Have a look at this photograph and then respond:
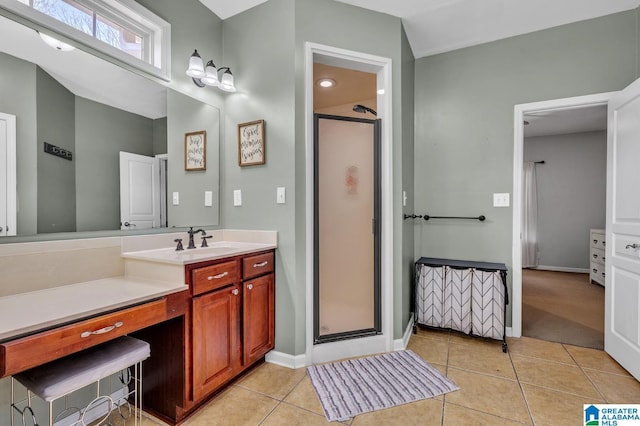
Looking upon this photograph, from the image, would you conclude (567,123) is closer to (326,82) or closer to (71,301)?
(326,82)

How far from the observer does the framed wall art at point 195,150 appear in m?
2.18

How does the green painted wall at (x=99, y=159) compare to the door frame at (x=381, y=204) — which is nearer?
the green painted wall at (x=99, y=159)

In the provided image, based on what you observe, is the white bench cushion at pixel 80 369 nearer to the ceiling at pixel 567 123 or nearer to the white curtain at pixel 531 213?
the ceiling at pixel 567 123

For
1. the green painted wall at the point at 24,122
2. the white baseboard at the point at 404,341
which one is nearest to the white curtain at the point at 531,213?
the white baseboard at the point at 404,341

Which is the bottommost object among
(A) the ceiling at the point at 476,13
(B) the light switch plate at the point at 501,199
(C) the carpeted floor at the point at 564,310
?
(C) the carpeted floor at the point at 564,310

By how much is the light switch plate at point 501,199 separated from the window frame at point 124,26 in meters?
2.87

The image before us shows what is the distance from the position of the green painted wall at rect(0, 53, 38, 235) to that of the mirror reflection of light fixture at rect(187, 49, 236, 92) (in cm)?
88

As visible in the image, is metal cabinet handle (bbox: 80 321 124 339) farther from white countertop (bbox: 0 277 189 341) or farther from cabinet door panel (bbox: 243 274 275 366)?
cabinet door panel (bbox: 243 274 275 366)

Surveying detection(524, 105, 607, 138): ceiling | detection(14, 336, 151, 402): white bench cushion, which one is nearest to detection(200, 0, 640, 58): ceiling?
detection(524, 105, 607, 138): ceiling

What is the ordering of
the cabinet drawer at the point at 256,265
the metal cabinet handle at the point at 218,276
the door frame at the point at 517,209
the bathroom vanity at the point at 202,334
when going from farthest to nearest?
the door frame at the point at 517,209, the cabinet drawer at the point at 256,265, the metal cabinet handle at the point at 218,276, the bathroom vanity at the point at 202,334

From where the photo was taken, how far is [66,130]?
1.52 meters

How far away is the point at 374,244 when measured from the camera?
2.43 metres

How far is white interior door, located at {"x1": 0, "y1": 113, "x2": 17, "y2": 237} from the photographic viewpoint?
1294 millimetres

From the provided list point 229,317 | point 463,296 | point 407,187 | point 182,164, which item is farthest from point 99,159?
point 463,296
